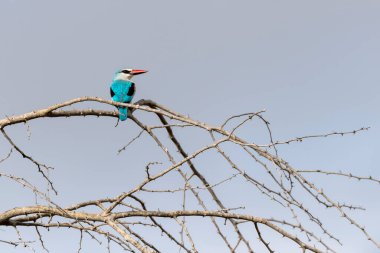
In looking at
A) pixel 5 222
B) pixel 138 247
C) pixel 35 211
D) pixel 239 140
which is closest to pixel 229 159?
pixel 239 140

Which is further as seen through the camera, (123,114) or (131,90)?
(131,90)

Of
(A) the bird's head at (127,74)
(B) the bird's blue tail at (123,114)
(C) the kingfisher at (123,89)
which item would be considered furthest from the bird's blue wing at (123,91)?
(B) the bird's blue tail at (123,114)

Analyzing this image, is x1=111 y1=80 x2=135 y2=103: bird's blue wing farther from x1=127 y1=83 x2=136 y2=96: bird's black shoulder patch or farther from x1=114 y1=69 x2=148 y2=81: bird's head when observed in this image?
x1=114 y1=69 x2=148 y2=81: bird's head

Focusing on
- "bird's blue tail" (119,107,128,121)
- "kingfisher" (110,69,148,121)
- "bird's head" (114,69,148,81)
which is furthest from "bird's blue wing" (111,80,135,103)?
"bird's blue tail" (119,107,128,121)

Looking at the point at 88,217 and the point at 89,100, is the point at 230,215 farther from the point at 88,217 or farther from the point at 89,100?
the point at 89,100

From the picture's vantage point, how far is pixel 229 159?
4594 mm

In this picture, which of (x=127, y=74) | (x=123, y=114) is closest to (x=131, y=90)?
(x=127, y=74)

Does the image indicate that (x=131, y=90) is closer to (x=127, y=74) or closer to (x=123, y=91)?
(x=123, y=91)

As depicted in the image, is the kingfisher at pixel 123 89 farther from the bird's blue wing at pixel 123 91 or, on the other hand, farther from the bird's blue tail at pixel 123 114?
the bird's blue tail at pixel 123 114

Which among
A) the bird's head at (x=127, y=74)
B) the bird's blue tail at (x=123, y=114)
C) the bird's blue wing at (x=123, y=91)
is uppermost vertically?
the bird's head at (x=127, y=74)

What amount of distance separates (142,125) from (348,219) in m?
2.60

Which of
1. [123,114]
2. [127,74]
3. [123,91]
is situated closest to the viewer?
[123,114]

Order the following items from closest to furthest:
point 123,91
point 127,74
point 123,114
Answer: point 123,114 → point 123,91 → point 127,74

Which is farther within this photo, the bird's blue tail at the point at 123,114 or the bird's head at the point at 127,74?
the bird's head at the point at 127,74
